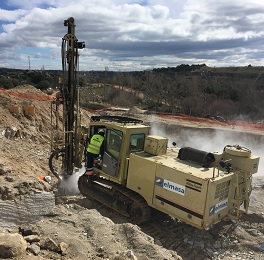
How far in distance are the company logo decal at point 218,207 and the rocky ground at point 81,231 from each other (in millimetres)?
907

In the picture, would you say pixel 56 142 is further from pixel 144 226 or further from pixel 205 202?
pixel 205 202

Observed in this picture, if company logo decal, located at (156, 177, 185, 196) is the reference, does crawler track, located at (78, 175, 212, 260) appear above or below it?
below

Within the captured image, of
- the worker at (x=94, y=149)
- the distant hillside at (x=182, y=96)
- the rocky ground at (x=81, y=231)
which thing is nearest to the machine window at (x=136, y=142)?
the worker at (x=94, y=149)

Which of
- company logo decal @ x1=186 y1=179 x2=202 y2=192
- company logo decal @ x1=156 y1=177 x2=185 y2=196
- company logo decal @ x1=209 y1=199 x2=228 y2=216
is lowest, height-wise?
company logo decal @ x1=209 y1=199 x2=228 y2=216

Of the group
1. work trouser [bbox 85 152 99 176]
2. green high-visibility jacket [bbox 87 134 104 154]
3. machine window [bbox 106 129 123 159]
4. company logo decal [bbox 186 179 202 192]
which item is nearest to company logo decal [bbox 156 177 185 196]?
company logo decal [bbox 186 179 202 192]

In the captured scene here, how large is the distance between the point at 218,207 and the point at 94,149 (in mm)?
3418

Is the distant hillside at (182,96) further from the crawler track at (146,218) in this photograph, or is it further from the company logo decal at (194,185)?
the company logo decal at (194,185)

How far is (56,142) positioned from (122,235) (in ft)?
15.4

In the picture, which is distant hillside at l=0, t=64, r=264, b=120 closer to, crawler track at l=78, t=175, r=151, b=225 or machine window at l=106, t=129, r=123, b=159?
crawler track at l=78, t=175, r=151, b=225

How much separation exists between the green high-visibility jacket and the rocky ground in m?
1.55

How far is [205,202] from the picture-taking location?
7.31m

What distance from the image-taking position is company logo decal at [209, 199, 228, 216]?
752 cm

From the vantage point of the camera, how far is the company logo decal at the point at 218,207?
752 cm

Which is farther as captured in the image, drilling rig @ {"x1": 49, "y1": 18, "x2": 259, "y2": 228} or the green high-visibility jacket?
the green high-visibility jacket
